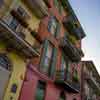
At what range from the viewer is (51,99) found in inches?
485

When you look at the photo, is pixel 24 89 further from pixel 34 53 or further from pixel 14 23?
pixel 14 23

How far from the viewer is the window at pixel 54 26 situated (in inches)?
574

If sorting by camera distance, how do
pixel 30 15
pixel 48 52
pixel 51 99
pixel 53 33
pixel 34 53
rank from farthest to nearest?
pixel 53 33 → pixel 48 52 → pixel 51 99 → pixel 30 15 → pixel 34 53

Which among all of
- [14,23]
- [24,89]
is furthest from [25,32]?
[24,89]

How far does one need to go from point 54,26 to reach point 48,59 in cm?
392

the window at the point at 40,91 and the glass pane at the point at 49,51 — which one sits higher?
the glass pane at the point at 49,51

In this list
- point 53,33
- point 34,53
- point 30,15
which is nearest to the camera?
point 34,53

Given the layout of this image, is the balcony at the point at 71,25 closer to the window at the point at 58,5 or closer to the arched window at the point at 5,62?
the window at the point at 58,5

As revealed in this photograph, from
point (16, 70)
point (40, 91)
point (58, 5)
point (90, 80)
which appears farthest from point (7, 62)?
point (90, 80)

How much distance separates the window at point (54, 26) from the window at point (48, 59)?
1611mm

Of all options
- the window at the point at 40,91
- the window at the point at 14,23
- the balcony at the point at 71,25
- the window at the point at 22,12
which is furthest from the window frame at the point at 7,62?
the balcony at the point at 71,25

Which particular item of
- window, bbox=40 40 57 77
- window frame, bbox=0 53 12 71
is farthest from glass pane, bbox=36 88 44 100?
window frame, bbox=0 53 12 71

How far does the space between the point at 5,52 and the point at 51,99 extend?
5.96 metres

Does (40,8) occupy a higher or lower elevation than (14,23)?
higher
